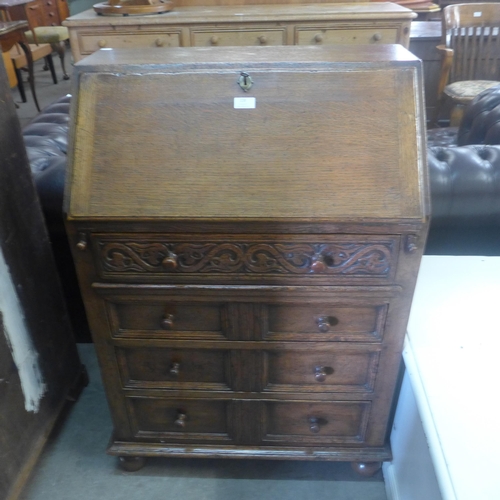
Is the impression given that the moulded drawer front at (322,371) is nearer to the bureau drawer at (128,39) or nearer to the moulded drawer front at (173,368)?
the moulded drawer front at (173,368)

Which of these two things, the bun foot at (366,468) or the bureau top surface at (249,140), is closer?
the bureau top surface at (249,140)

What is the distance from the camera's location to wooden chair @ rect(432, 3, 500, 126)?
3.21 m

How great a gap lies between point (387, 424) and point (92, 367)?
1096mm

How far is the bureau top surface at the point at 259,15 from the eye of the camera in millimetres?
2330

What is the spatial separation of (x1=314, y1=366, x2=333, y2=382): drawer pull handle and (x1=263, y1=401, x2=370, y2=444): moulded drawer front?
4.2 inches

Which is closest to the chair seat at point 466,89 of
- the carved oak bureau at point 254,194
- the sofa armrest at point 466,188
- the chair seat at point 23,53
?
the sofa armrest at point 466,188

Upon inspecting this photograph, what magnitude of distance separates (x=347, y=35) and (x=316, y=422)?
6.41 ft

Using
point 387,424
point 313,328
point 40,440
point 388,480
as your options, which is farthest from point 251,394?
point 40,440

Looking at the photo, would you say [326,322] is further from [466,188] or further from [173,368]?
[466,188]

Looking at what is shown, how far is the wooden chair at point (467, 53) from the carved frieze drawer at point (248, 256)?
2.60 m

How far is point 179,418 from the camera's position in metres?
1.29

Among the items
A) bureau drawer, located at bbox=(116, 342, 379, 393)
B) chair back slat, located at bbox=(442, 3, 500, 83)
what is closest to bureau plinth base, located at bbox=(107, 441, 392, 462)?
bureau drawer, located at bbox=(116, 342, 379, 393)

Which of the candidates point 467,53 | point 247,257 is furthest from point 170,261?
point 467,53

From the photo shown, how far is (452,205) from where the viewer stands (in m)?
1.31
